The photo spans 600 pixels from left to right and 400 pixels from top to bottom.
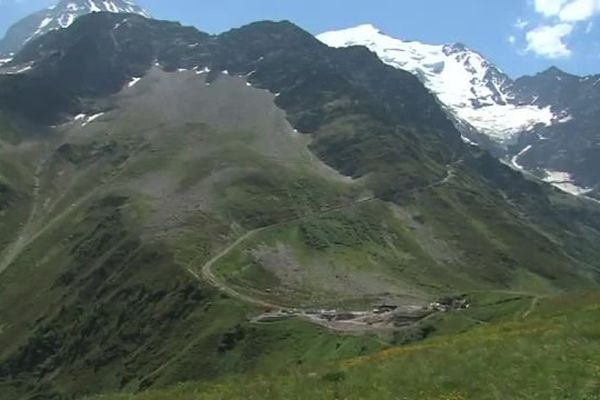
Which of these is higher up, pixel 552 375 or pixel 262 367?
pixel 552 375

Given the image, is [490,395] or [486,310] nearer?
[490,395]

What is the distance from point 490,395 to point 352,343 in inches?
5936

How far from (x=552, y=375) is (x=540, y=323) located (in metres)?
16.4

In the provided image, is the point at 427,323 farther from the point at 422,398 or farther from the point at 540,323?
the point at 422,398

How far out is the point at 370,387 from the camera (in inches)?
1297

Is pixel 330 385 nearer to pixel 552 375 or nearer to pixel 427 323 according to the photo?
pixel 552 375

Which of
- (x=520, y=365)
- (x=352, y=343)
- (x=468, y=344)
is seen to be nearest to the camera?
(x=520, y=365)

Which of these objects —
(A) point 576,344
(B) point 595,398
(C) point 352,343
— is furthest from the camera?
(C) point 352,343

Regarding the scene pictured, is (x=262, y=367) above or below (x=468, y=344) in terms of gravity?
below

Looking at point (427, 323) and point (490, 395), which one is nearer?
point (490, 395)

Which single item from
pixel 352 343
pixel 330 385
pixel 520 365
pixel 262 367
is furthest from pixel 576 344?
pixel 262 367

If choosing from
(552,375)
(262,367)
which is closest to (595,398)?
(552,375)

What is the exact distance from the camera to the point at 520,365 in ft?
107

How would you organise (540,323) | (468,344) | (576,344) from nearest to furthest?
(576,344) → (468,344) → (540,323)
